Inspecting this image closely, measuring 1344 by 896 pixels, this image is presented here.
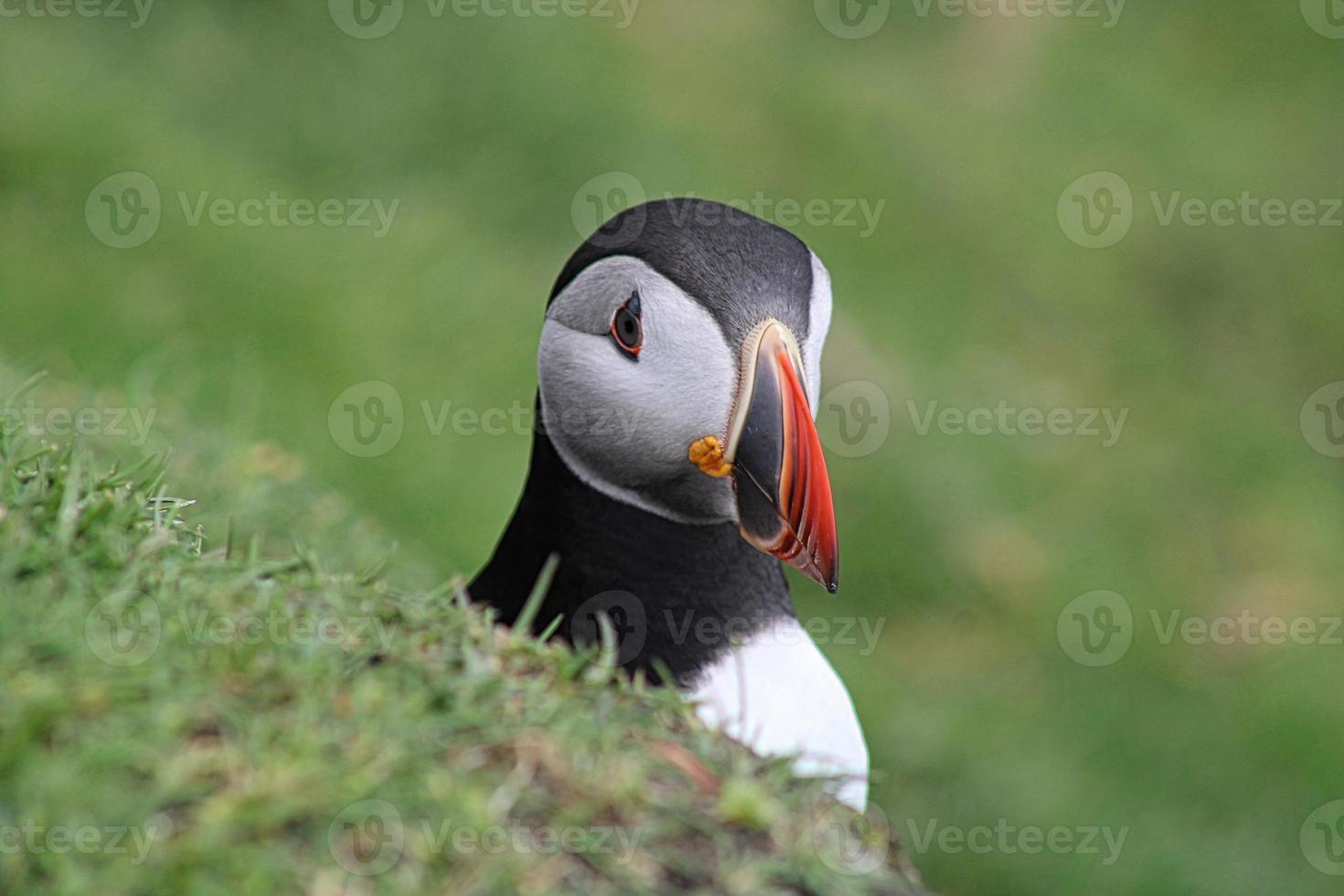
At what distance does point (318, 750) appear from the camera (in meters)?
1.91

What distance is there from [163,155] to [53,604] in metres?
A: 5.84

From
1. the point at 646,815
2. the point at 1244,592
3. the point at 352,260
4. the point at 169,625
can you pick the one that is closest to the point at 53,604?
the point at 169,625

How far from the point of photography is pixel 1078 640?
7.95m

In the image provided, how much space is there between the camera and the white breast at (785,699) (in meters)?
3.02
